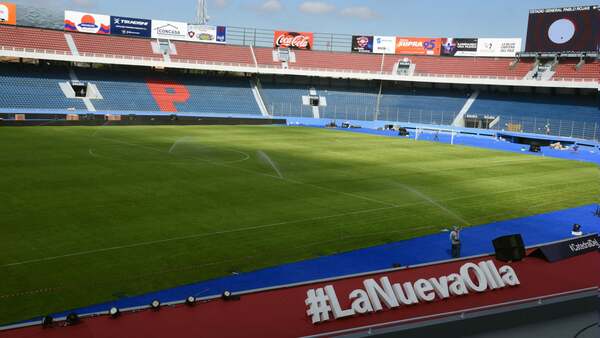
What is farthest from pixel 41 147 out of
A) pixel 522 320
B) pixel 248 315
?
pixel 522 320

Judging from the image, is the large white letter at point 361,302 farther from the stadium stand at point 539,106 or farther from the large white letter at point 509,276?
the stadium stand at point 539,106

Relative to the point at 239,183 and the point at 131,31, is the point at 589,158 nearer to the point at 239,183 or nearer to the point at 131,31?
the point at 239,183

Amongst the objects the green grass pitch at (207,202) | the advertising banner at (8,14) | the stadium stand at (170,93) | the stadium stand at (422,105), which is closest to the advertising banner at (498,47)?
the stadium stand at (422,105)

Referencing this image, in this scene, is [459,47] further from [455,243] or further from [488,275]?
[488,275]

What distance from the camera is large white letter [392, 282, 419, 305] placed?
12336 mm

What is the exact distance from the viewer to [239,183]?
28406mm

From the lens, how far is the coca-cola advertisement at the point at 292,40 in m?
87.5

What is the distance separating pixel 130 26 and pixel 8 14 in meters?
15.0

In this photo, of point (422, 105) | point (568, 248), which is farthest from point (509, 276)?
point (422, 105)

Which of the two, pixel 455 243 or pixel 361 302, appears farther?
pixel 455 243

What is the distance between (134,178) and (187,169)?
394cm

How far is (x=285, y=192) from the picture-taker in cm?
2675

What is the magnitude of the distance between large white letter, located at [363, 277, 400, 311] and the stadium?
4 centimetres

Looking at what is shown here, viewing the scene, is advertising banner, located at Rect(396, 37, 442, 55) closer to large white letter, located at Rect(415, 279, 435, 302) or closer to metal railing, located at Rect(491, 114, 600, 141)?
metal railing, located at Rect(491, 114, 600, 141)
